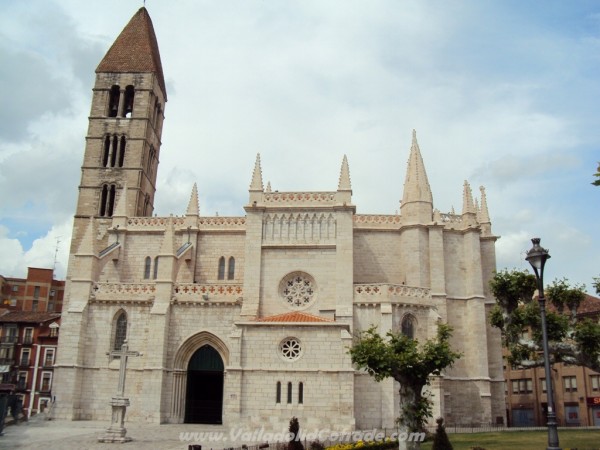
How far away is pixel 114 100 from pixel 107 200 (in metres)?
9.82

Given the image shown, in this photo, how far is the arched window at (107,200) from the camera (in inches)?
1805

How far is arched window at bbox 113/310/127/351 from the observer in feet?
115

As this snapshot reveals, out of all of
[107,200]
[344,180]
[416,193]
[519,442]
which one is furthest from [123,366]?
[107,200]

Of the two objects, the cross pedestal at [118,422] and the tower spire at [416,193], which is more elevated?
the tower spire at [416,193]

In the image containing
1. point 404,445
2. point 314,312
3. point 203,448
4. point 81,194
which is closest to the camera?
point 404,445

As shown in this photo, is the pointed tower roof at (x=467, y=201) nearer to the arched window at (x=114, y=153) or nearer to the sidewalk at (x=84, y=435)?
the sidewalk at (x=84, y=435)

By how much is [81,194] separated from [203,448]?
29.6 metres

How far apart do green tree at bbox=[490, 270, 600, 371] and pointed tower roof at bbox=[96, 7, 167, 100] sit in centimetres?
3708

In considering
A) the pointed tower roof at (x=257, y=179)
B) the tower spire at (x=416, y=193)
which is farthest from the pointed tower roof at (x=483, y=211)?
the pointed tower roof at (x=257, y=179)

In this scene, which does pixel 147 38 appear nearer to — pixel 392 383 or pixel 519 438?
pixel 392 383

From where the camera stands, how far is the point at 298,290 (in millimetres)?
34844

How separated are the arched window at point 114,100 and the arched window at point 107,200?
23.2 ft

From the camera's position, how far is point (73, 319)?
3453 cm

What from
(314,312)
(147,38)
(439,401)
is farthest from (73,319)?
(147,38)
